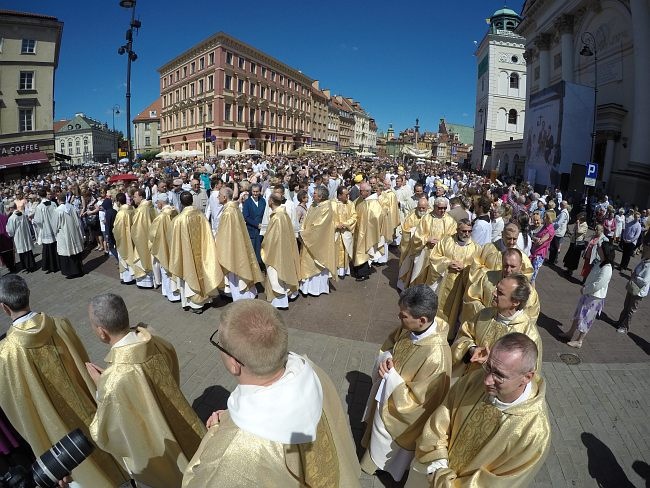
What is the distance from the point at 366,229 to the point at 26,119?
44.0 meters

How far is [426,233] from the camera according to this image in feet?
23.3

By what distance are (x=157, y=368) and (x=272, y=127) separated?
221 ft

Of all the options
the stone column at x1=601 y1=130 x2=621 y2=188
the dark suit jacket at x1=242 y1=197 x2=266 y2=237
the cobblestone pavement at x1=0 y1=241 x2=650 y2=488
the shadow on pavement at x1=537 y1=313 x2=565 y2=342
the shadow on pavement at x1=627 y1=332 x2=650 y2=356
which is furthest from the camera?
the stone column at x1=601 y1=130 x2=621 y2=188

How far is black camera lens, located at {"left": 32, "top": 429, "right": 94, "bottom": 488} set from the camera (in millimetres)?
1809

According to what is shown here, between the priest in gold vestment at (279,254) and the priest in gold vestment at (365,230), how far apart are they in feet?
6.58

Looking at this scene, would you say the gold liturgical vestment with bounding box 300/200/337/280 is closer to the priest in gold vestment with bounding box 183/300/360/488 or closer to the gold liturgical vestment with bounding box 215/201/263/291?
the gold liturgical vestment with bounding box 215/201/263/291

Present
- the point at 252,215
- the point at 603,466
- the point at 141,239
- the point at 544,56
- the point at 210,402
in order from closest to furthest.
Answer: the point at 603,466
the point at 210,402
the point at 141,239
the point at 252,215
the point at 544,56

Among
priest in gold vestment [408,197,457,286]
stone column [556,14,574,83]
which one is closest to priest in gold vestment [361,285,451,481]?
priest in gold vestment [408,197,457,286]

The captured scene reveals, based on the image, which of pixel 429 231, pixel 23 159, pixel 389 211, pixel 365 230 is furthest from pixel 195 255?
pixel 23 159

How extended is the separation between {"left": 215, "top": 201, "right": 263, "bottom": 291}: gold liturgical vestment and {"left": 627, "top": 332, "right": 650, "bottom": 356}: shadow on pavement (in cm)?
657

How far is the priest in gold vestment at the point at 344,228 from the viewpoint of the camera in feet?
27.8

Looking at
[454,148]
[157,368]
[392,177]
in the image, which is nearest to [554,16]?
[392,177]

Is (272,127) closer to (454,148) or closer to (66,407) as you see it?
(454,148)

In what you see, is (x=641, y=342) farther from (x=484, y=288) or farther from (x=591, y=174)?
(x=591, y=174)
